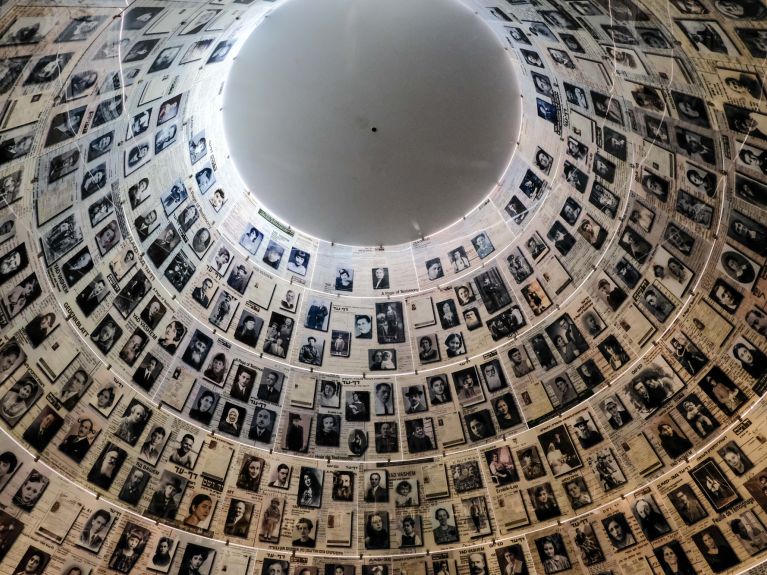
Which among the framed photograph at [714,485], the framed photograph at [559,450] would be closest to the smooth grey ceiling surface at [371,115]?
the framed photograph at [559,450]

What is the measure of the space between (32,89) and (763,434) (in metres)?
12.4

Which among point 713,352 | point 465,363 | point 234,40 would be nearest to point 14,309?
point 234,40

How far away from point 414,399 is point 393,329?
5.77 ft

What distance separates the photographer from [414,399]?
15625 millimetres

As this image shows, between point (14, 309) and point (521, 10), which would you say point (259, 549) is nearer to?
point (14, 309)

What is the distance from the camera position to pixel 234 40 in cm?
1356

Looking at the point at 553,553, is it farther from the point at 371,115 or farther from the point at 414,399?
the point at 371,115

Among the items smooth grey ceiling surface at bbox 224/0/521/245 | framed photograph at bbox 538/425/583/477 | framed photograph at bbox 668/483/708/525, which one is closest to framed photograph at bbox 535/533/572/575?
framed photograph at bbox 538/425/583/477

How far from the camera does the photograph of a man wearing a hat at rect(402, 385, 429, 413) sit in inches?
614

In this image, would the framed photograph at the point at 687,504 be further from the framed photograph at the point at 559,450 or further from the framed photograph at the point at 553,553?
the framed photograph at the point at 553,553

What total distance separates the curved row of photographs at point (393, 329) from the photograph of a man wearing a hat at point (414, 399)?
0.13m

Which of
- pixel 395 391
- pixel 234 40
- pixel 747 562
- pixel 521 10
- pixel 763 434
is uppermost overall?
pixel 234 40

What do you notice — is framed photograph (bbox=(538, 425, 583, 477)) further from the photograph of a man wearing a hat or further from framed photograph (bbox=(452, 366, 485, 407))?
the photograph of a man wearing a hat

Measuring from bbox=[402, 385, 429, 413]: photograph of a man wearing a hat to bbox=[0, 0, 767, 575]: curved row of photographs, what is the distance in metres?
0.13
